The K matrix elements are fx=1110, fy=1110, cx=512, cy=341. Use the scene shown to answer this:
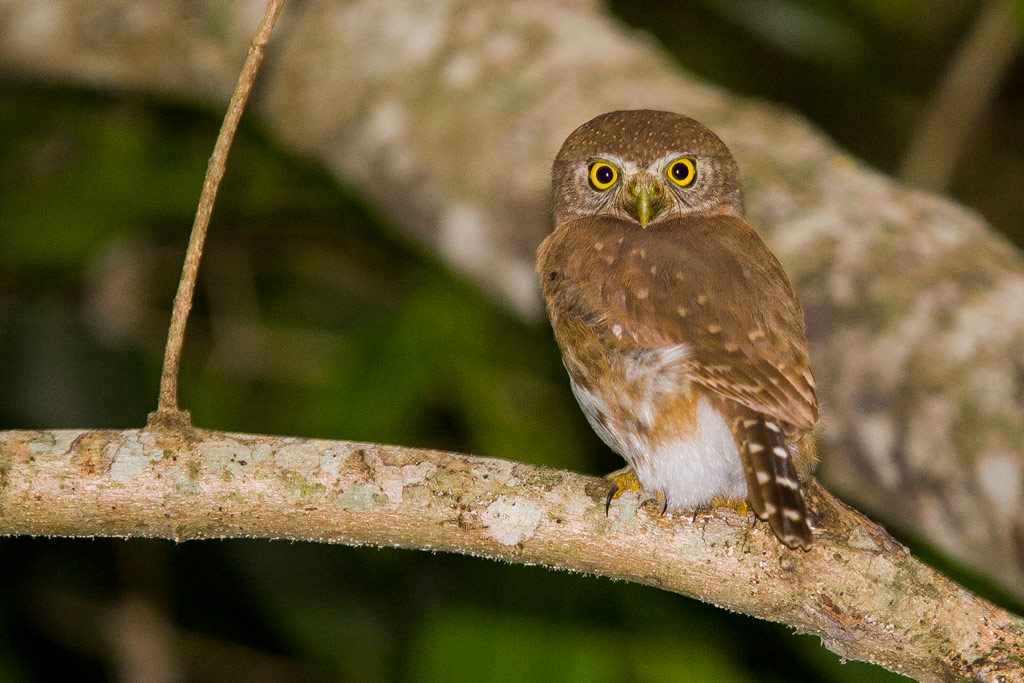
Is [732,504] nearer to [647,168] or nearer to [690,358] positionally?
[690,358]

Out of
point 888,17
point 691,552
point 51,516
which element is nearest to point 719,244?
point 691,552

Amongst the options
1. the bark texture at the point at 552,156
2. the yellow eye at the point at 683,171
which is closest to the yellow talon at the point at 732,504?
the bark texture at the point at 552,156

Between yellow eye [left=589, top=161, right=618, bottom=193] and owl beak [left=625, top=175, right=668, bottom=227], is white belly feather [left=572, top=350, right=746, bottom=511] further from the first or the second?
yellow eye [left=589, top=161, right=618, bottom=193]

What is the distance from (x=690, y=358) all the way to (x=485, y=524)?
26.3 inches

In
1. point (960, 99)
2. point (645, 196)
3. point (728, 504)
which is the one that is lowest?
point (728, 504)

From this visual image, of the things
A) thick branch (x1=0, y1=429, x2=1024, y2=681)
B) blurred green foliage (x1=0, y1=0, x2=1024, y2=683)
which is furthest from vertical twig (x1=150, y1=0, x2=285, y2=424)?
blurred green foliage (x1=0, y1=0, x2=1024, y2=683)

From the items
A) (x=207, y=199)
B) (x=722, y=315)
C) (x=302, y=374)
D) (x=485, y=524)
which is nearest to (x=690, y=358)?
(x=722, y=315)

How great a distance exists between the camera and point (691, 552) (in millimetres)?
2359

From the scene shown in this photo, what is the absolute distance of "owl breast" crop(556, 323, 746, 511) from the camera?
2686mm

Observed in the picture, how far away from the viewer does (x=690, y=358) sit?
2635 mm

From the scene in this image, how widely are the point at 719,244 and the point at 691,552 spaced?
93 cm

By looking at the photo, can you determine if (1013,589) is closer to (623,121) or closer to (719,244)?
(719,244)

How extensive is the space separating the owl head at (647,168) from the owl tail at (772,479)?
0.81 meters

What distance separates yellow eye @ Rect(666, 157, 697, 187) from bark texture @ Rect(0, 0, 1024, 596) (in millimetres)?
338
